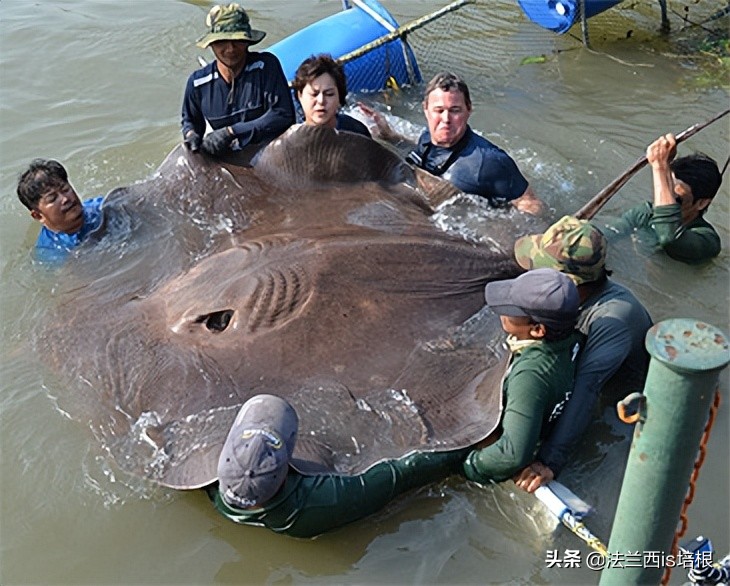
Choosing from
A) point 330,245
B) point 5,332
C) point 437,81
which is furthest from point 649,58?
point 5,332

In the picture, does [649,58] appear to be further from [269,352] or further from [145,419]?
[145,419]

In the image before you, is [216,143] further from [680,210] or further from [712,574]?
[712,574]

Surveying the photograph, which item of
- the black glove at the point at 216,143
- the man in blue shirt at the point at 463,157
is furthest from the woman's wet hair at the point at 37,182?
the man in blue shirt at the point at 463,157

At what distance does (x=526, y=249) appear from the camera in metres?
4.06

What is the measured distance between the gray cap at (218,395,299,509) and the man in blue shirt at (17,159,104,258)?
226cm

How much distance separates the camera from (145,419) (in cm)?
347

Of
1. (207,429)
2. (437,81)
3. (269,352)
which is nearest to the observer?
(207,429)

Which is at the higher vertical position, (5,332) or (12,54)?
(12,54)

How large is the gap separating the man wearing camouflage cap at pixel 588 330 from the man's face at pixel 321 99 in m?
1.76

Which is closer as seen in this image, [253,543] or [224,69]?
[253,543]

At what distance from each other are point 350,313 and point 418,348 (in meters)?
0.37

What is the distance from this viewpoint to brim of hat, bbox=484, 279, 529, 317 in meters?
3.39

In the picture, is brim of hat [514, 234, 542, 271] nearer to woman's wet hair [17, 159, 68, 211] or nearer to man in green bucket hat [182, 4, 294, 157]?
A: man in green bucket hat [182, 4, 294, 157]

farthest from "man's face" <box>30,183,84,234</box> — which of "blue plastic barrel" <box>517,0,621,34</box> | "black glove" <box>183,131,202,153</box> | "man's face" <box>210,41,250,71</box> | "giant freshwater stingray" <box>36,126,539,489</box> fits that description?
"blue plastic barrel" <box>517,0,621,34</box>
